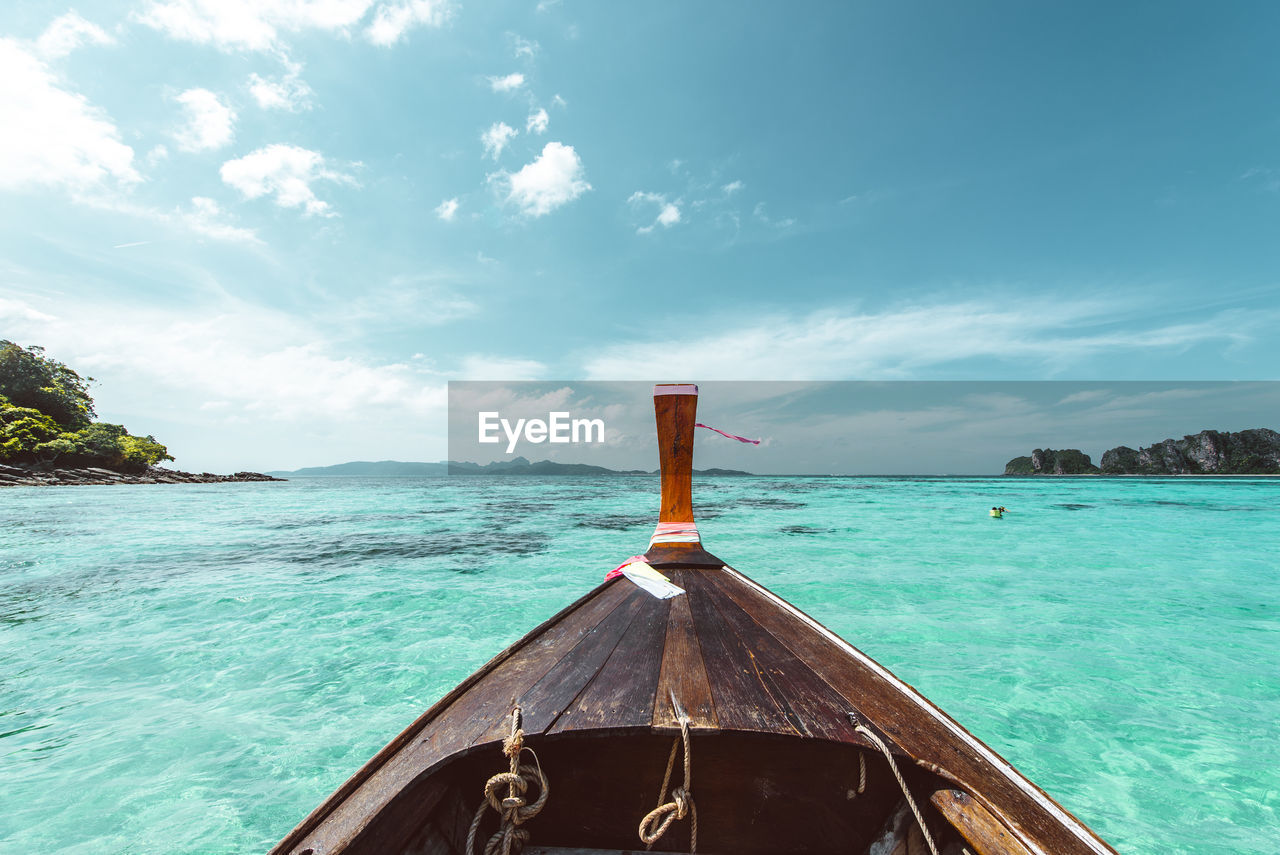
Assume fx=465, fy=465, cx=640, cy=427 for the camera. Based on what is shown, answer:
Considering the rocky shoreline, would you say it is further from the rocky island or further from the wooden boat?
the wooden boat

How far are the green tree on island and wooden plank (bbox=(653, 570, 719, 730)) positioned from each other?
55429mm

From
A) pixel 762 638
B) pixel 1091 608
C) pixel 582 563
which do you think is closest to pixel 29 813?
pixel 762 638

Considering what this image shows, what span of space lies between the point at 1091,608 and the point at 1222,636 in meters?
1.32

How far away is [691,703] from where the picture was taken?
1.86 meters

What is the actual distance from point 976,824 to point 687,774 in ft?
2.76

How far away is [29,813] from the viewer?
3113mm

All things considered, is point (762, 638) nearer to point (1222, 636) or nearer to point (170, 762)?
point (170, 762)

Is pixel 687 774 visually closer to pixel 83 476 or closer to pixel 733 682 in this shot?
pixel 733 682

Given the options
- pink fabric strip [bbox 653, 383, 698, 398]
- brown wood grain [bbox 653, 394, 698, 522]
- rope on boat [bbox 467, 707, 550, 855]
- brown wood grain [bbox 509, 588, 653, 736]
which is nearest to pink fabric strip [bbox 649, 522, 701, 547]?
brown wood grain [bbox 653, 394, 698, 522]

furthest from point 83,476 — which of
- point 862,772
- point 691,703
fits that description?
point 862,772

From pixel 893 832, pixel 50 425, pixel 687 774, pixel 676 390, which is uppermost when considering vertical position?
pixel 50 425

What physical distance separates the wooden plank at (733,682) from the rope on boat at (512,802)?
2.26 ft

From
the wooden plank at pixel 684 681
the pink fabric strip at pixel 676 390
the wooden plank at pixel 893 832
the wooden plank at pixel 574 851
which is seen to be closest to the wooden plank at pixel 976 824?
the wooden plank at pixel 893 832

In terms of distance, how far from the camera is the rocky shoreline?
31125 mm
